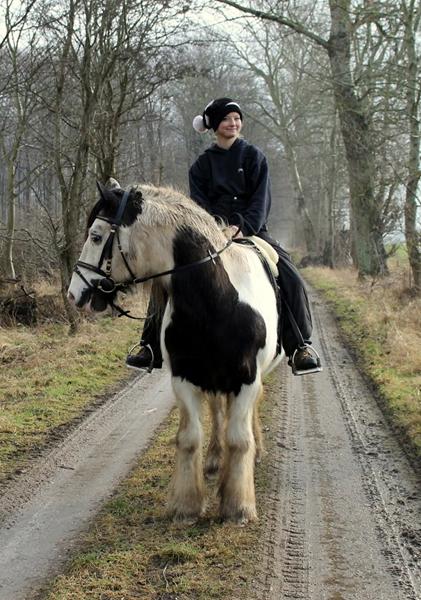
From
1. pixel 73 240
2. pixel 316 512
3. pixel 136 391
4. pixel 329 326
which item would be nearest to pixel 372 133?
pixel 329 326

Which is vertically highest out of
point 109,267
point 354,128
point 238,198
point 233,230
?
point 354,128

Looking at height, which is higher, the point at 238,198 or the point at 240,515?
the point at 238,198

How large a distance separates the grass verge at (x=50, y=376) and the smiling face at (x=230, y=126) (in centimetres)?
331

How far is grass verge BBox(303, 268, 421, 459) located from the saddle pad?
217 centimetres

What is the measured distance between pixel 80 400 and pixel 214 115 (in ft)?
13.0

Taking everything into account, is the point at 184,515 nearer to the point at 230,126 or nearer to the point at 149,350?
the point at 149,350

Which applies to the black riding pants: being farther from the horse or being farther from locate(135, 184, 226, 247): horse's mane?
locate(135, 184, 226, 247): horse's mane

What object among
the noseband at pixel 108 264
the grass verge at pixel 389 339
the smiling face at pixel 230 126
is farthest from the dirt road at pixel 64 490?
the smiling face at pixel 230 126

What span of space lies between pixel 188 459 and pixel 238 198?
221 centimetres

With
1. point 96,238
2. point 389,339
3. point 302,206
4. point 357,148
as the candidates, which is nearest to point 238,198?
point 96,238

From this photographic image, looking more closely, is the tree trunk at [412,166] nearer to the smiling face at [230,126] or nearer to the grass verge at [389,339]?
the grass verge at [389,339]

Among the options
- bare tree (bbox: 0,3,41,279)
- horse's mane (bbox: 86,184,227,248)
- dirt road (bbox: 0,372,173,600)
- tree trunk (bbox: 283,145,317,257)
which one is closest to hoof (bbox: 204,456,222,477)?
dirt road (bbox: 0,372,173,600)

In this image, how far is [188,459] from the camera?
4230 millimetres

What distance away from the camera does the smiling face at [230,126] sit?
496cm
